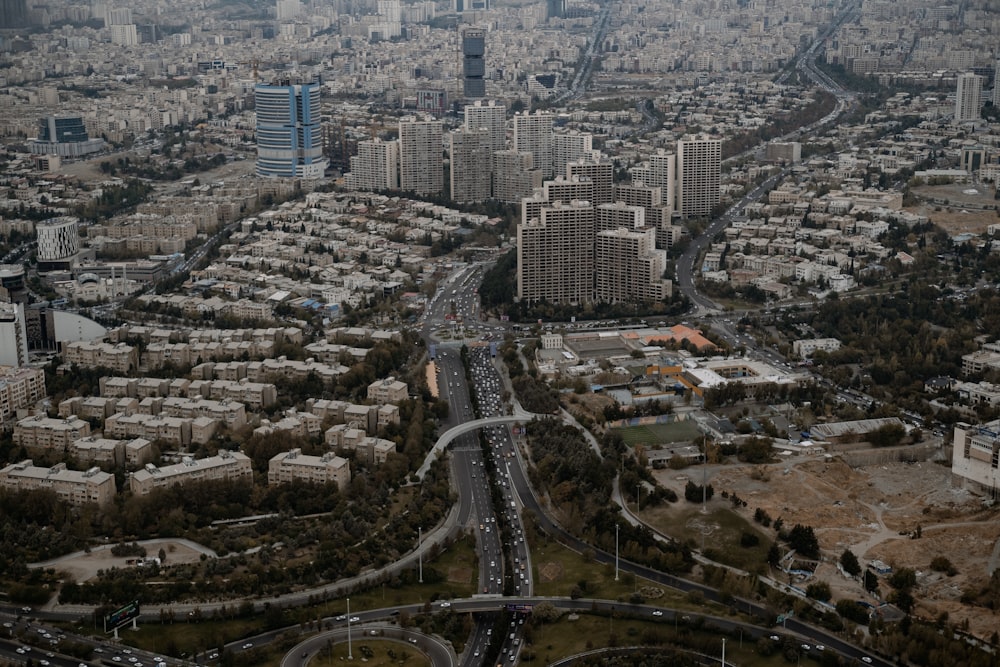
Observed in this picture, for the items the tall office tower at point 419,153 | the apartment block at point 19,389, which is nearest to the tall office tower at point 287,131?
the tall office tower at point 419,153

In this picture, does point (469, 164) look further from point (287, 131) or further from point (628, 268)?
point (628, 268)

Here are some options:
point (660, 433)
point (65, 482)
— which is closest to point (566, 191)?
point (660, 433)

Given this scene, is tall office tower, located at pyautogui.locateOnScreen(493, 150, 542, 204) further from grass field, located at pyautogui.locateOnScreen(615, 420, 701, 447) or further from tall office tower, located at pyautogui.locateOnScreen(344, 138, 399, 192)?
grass field, located at pyautogui.locateOnScreen(615, 420, 701, 447)

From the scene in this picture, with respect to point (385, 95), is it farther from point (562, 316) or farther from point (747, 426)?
point (747, 426)

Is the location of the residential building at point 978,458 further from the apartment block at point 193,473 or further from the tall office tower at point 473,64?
the tall office tower at point 473,64

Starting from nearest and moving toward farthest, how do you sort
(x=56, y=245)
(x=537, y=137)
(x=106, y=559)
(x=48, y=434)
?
(x=106, y=559) < (x=48, y=434) < (x=56, y=245) < (x=537, y=137)

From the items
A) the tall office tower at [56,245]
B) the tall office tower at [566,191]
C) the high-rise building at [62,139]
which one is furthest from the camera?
the high-rise building at [62,139]

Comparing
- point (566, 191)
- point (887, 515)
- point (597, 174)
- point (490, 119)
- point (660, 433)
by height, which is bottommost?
point (887, 515)
